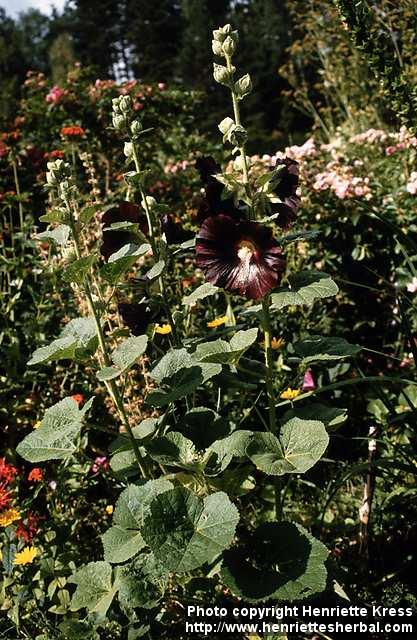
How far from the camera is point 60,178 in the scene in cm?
126

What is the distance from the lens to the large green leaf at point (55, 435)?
1147 mm

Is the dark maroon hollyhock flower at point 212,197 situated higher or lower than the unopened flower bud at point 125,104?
lower

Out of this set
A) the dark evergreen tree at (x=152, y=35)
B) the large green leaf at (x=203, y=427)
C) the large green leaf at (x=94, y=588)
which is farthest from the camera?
the dark evergreen tree at (x=152, y=35)

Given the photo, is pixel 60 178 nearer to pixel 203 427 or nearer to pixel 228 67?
pixel 228 67

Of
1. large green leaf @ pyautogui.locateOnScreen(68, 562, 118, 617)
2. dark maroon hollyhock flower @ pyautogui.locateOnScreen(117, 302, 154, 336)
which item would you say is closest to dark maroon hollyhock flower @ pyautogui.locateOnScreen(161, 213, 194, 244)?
dark maroon hollyhock flower @ pyautogui.locateOnScreen(117, 302, 154, 336)

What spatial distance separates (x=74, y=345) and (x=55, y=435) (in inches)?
7.0

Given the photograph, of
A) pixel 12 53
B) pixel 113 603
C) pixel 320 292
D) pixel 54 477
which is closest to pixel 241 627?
pixel 113 603

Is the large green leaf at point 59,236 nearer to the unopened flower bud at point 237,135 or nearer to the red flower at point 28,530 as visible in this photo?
the unopened flower bud at point 237,135

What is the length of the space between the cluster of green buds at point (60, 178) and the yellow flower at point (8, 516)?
0.80 m

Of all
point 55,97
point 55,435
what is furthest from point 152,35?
point 55,435

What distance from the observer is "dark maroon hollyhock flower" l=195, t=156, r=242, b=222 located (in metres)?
1.20

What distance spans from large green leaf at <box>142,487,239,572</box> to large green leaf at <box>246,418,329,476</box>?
11 centimetres

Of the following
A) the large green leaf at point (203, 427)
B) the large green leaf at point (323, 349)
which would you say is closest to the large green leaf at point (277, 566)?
the large green leaf at point (203, 427)

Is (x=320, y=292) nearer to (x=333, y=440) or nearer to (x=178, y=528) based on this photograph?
(x=178, y=528)
